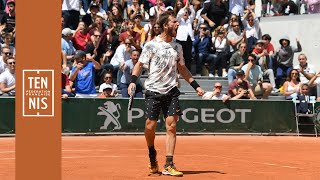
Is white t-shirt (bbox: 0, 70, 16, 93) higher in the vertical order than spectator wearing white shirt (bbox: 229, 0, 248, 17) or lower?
lower

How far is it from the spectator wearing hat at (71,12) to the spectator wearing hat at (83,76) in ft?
7.87

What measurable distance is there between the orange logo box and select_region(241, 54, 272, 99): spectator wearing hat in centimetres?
1641

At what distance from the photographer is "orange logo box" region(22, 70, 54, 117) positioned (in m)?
8.03

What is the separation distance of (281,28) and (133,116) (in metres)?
8.46

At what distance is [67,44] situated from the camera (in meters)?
23.0

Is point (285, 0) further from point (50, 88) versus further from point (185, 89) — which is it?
point (50, 88)

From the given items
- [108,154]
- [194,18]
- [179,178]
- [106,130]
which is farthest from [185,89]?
[179,178]

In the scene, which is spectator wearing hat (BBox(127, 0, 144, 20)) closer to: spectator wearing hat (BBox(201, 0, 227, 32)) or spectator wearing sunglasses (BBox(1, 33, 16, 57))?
spectator wearing hat (BBox(201, 0, 227, 32))

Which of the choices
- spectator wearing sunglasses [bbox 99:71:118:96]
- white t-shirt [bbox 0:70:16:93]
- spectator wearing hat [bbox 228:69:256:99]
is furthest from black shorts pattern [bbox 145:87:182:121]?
spectator wearing hat [bbox 228:69:256:99]

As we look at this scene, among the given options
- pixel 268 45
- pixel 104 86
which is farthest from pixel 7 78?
pixel 268 45

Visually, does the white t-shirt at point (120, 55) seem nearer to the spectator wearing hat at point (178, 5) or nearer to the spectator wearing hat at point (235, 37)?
the spectator wearing hat at point (178, 5)

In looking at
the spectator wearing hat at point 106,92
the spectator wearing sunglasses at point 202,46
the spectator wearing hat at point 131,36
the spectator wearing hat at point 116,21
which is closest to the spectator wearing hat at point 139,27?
the spectator wearing hat at point 131,36

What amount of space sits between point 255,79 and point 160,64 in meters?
12.0

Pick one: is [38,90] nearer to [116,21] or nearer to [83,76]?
[83,76]
